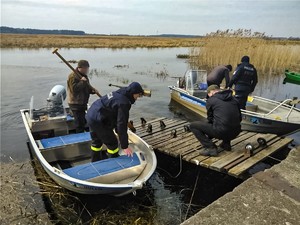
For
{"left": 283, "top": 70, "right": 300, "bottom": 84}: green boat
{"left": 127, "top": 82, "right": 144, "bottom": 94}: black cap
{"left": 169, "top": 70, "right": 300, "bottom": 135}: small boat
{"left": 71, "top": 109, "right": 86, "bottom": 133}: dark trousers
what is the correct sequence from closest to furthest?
{"left": 127, "top": 82, "right": 144, "bottom": 94}: black cap < {"left": 71, "top": 109, "right": 86, "bottom": 133}: dark trousers < {"left": 169, "top": 70, "right": 300, "bottom": 135}: small boat < {"left": 283, "top": 70, "right": 300, "bottom": 84}: green boat

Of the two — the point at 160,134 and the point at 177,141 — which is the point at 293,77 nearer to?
the point at 160,134

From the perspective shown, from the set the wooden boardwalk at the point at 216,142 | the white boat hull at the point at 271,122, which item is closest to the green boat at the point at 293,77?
the white boat hull at the point at 271,122

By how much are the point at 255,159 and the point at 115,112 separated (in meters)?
2.77

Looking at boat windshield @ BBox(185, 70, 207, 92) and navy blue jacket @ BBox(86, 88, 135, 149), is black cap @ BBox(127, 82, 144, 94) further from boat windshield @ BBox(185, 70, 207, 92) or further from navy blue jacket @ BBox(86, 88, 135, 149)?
boat windshield @ BBox(185, 70, 207, 92)

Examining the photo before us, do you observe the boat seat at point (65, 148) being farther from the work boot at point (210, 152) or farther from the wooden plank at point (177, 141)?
the work boot at point (210, 152)

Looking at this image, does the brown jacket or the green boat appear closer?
the brown jacket

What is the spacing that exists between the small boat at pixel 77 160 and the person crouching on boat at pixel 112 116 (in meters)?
0.39

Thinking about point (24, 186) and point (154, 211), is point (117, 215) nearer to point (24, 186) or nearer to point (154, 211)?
point (154, 211)

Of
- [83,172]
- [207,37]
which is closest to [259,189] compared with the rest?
[83,172]

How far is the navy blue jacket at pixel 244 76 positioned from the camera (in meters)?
7.49

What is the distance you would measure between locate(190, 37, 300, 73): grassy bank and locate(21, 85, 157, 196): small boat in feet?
41.7

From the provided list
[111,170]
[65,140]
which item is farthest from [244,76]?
[65,140]

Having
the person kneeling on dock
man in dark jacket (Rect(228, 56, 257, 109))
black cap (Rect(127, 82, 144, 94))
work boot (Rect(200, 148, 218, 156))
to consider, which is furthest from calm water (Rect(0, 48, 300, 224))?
man in dark jacket (Rect(228, 56, 257, 109))

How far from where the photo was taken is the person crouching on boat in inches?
167
